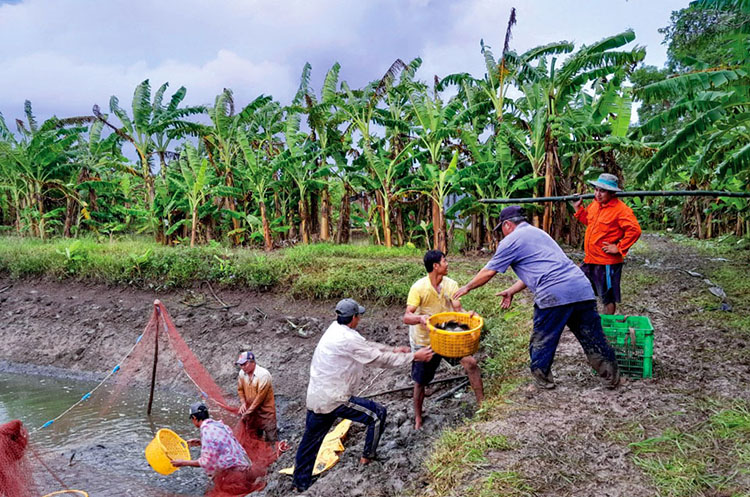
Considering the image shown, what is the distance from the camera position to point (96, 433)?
6.43 meters

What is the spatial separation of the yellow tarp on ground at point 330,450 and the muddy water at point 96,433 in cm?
146

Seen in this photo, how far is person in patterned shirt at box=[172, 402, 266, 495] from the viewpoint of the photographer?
445 cm

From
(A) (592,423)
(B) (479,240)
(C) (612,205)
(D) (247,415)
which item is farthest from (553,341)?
(B) (479,240)

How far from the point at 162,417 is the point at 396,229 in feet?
23.0

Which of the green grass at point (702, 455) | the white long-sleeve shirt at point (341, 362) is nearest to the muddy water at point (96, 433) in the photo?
the white long-sleeve shirt at point (341, 362)

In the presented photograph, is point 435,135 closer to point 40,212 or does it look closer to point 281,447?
point 281,447

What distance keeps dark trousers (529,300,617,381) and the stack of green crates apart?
227 millimetres

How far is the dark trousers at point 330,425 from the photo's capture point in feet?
13.4

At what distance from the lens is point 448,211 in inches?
426

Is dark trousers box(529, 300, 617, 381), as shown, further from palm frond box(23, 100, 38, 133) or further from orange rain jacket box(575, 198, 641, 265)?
palm frond box(23, 100, 38, 133)

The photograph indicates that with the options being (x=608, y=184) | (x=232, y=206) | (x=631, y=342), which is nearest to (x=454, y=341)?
(x=631, y=342)

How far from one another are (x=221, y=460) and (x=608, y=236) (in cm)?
447

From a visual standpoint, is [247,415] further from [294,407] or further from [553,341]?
[553,341]

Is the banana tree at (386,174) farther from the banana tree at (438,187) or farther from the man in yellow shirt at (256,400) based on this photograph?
the man in yellow shirt at (256,400)
